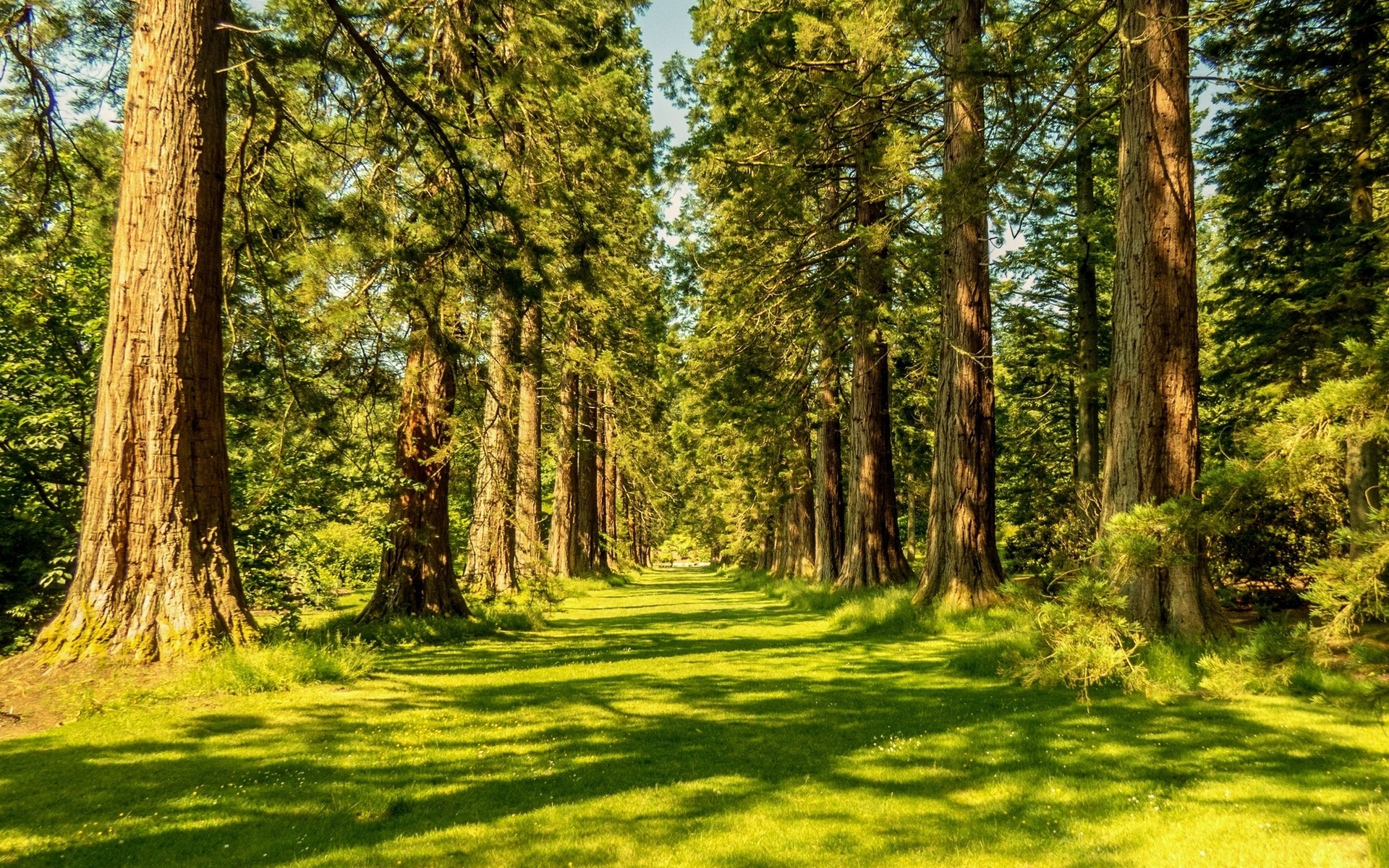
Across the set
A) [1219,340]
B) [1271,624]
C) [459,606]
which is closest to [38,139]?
[459,606]

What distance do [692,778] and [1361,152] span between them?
1507 cm

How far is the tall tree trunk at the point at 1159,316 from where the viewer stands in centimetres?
725

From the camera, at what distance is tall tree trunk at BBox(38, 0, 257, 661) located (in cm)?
636

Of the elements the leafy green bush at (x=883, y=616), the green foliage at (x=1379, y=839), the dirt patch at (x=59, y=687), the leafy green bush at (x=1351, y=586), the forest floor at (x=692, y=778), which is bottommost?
the leafy green bush at (x=883, y=616)

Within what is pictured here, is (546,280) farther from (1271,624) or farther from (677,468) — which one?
(677,468)

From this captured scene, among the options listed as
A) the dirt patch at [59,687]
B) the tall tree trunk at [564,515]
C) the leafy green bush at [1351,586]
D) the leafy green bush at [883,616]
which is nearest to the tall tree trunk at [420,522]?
the dirt patch at [59,687]

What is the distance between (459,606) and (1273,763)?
1074 cm

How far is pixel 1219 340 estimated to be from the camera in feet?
45.2

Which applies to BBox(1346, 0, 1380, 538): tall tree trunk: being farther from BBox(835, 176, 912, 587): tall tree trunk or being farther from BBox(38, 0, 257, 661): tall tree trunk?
BBox(38, 0, 257, 661): tall tree trunk

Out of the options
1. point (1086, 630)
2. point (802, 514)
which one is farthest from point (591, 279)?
point (802, 514)

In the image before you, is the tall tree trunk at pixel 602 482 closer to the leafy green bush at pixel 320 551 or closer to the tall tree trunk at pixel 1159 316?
the leafy green bush at pixel 320 551

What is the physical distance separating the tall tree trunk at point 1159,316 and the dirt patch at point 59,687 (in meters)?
9.74

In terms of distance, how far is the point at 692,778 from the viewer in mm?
4848

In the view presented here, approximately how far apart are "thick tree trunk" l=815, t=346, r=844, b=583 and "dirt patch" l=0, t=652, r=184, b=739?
16327 millimetres
